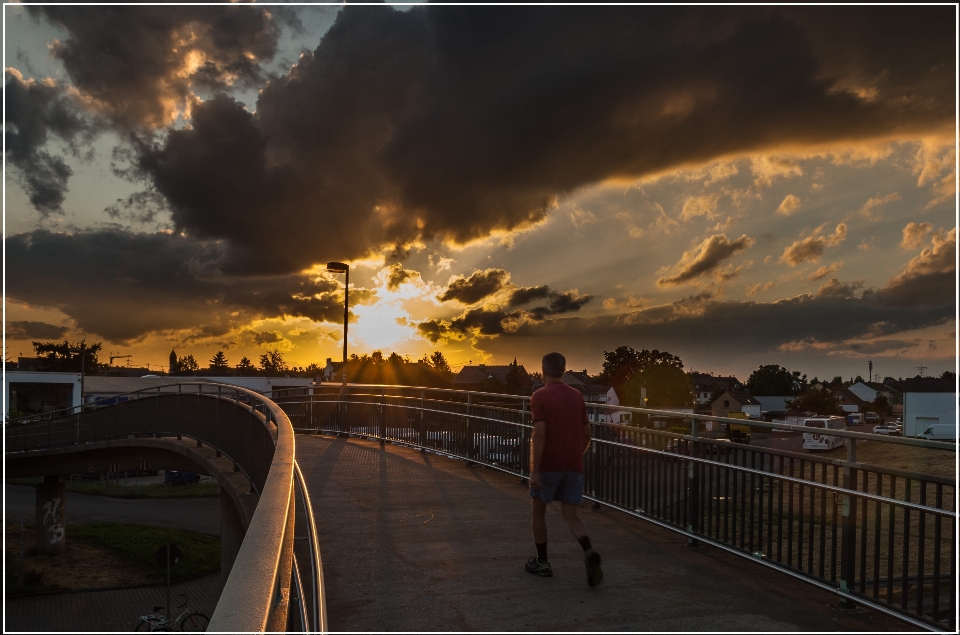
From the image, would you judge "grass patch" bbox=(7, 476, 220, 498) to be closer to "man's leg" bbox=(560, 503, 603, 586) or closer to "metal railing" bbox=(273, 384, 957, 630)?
"metal railing" bbox=(273, 384, 957, 630)

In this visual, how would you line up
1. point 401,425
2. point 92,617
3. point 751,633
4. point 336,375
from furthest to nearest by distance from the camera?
point 336,375 < point 92,617 < point 401,425 < point 751,633

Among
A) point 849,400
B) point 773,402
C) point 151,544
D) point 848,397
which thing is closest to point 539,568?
point 151,544

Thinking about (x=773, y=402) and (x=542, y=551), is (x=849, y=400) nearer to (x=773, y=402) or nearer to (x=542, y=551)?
(x=773, y=402)

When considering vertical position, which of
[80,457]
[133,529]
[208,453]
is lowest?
[133,529]

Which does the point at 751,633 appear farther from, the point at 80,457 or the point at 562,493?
the point at 80,457

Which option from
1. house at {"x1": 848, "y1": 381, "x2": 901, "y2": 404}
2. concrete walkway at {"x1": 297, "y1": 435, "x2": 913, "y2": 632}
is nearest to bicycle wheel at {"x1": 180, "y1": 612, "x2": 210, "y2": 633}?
concrete walkway at {"x1": 297, "y1": 435, "x2": 913, "y2": 632}

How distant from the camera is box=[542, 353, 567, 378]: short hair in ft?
19.3

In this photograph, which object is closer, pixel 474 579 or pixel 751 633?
pixel 751 633

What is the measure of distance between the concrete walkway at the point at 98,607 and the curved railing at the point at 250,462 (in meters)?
5.28

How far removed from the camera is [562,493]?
5.73m

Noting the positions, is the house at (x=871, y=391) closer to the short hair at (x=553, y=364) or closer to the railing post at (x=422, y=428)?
the railing post at (x=422, y=428)

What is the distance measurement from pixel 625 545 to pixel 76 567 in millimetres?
27657

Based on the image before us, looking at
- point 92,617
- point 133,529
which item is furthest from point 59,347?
point 92,617

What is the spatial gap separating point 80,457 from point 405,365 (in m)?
57.1
